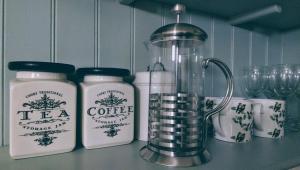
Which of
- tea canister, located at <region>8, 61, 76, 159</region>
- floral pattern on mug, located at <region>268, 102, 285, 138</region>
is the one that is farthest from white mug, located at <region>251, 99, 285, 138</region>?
tea canister, located at <region>8, 61, 76, 159</region>

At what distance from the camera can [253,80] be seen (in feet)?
2.80

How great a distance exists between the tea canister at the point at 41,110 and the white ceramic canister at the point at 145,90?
0.17 meters

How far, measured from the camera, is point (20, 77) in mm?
440

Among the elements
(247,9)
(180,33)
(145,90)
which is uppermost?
(247,9)

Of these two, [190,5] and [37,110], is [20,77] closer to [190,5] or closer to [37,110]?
[37,110]

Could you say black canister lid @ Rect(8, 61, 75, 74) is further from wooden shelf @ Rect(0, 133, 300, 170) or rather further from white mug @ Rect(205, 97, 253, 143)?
white mug @ Rect(205, 97, 253, 143)

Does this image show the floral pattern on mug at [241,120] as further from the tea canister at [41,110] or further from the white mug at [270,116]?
the tea canister at [41,110]

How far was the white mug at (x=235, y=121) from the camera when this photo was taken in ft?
1.86

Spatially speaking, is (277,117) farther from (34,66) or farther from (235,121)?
(34,66)

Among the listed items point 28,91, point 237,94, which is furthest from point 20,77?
point 237,94

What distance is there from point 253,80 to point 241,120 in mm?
337

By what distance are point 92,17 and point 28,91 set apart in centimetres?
27

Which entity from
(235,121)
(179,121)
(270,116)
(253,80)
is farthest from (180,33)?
(253,80)

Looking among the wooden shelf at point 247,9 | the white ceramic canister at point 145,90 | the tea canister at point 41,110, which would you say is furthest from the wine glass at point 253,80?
the tea canister at point 41,110
